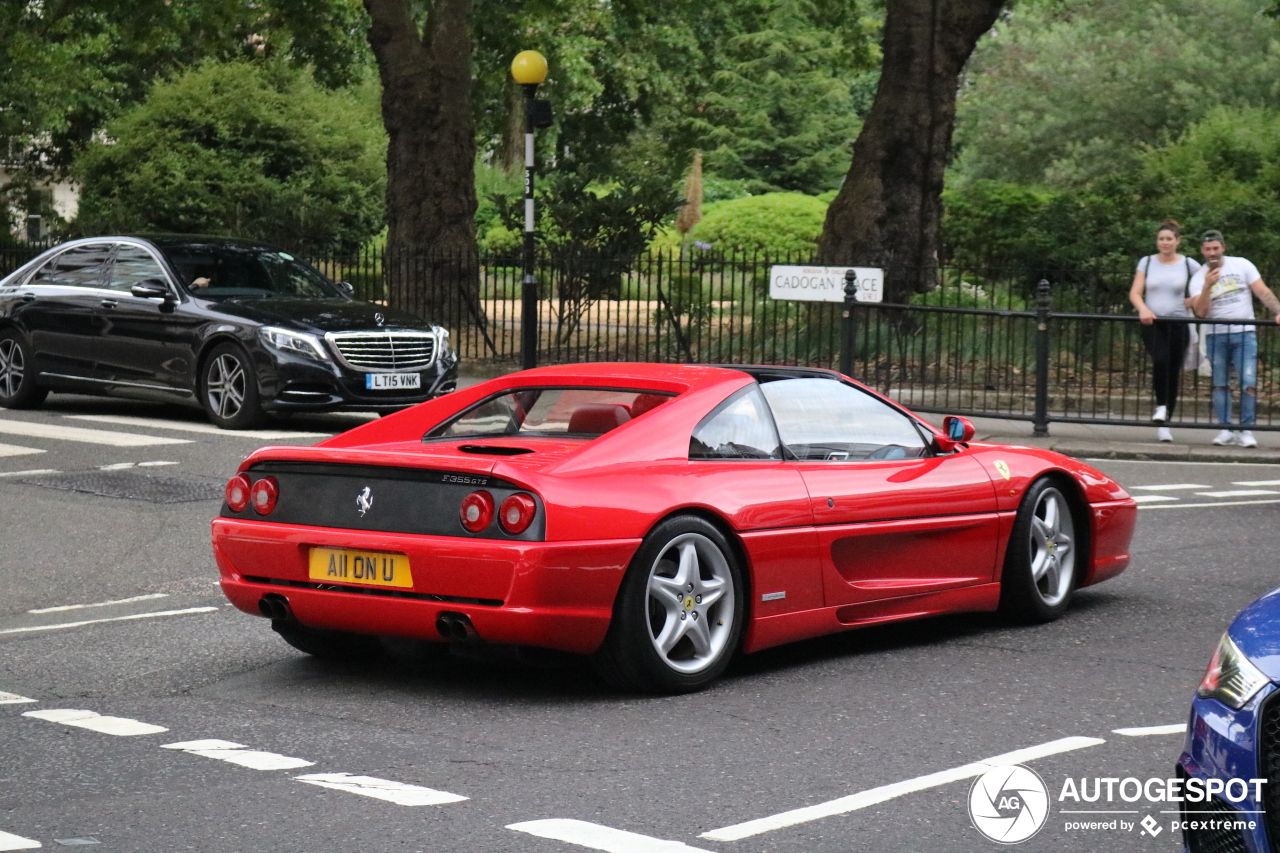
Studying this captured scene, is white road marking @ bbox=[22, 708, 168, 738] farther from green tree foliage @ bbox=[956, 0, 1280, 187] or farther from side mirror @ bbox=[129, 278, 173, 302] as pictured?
green tree foliage @ bbox=[956, 0, 1280, 187]

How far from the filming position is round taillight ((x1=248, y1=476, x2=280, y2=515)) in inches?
275

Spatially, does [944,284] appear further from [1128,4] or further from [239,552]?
[1128,4]

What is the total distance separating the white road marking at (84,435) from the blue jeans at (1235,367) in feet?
27.8

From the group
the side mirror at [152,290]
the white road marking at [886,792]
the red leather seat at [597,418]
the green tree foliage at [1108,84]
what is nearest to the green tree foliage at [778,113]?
the green tree foliage at [1108,84]

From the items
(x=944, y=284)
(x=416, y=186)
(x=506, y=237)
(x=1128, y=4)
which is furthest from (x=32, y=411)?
(x=1128, y=4)

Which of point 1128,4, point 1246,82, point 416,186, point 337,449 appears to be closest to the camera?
point 337,449

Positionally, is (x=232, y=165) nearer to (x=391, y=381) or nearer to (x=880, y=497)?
(x=391, y=381)

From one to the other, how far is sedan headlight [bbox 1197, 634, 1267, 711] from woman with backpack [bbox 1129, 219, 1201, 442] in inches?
491

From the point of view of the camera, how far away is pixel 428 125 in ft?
79.6

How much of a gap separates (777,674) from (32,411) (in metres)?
12.3

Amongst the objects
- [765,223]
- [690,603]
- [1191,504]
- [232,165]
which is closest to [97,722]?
[690,603]

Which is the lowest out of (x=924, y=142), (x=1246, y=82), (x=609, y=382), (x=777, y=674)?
(x=777, y=674)

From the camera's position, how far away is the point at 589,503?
21.1 feet

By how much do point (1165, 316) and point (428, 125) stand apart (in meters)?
11.1
